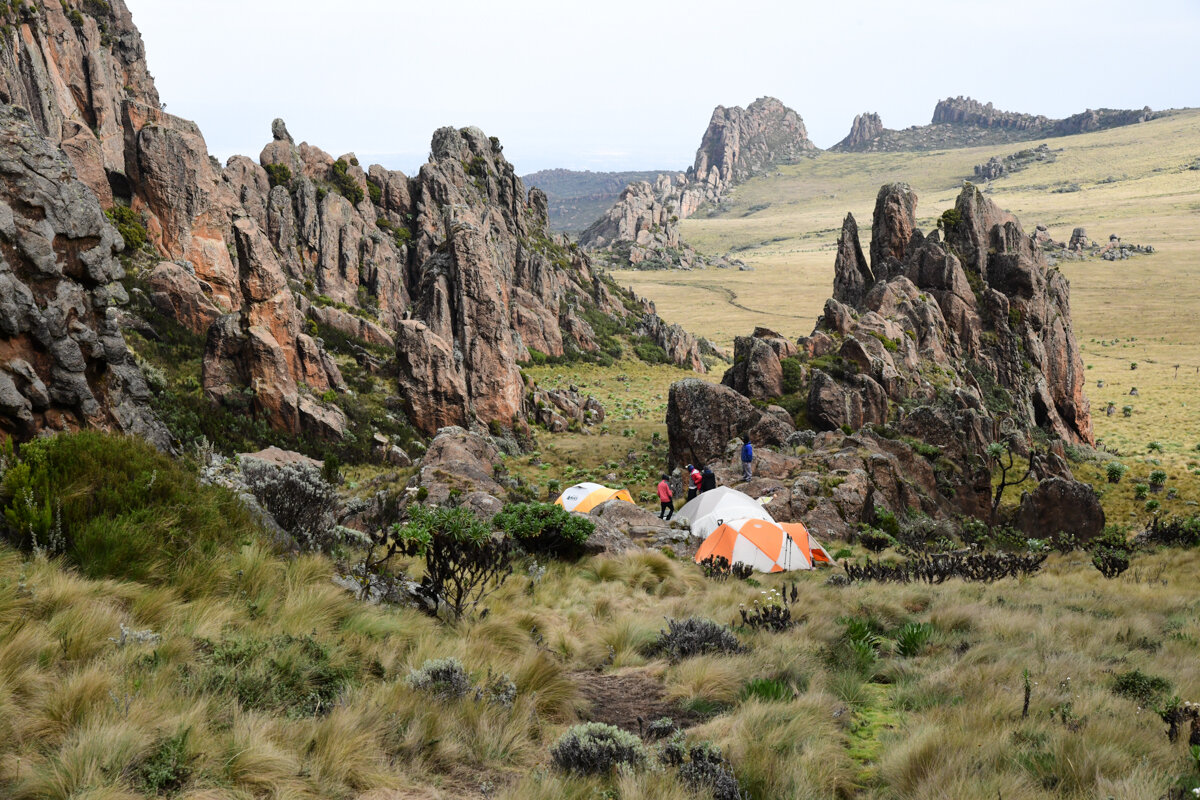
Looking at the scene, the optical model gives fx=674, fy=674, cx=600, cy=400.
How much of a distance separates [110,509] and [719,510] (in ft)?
51.1

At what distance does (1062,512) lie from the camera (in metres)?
22.9

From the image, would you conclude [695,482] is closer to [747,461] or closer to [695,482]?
[695,482]

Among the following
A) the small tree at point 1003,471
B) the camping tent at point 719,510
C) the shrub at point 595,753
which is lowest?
the small tree at point 1003,471

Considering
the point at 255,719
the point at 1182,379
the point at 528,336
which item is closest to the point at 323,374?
the point at 255,719

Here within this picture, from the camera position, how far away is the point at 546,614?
1027 cm

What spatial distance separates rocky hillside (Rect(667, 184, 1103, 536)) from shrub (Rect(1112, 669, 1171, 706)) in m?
13.8

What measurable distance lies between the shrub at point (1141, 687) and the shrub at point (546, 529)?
10108 mm

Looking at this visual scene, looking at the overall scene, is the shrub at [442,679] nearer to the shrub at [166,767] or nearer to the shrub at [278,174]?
the shrub at [166,767]

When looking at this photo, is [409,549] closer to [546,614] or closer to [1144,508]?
[546,614]

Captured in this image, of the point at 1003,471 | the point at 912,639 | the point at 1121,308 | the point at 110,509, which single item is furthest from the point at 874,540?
the point at 1121,308

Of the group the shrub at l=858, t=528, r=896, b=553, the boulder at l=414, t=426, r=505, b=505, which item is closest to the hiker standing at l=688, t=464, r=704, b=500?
the shrub at l=858, t=528, r=896, b=553

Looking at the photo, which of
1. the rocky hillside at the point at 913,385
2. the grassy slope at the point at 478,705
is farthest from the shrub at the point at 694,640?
the rocky hillside at the point at 913,385

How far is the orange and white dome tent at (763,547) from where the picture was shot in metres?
17.5

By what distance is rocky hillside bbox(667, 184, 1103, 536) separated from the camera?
23719 millimetres
